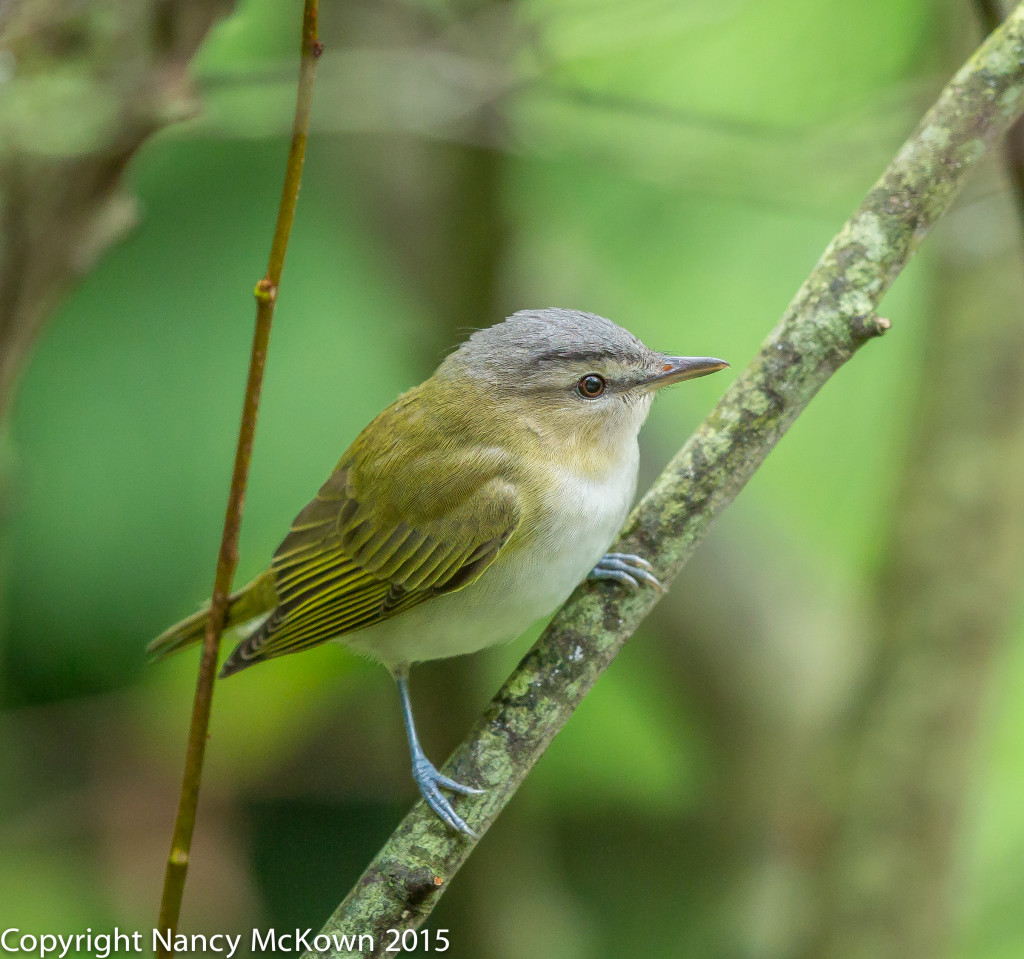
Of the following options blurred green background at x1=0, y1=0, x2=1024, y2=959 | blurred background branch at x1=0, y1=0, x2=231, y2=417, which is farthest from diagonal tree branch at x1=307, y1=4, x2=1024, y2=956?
blurred background branch at x1=0, y1=0, x2=231, y2=417

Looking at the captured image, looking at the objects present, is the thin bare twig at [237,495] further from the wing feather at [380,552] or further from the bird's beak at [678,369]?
the bird's beak at [678,369]

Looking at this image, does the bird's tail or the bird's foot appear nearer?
the bird's foot

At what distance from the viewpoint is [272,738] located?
436 centimetres

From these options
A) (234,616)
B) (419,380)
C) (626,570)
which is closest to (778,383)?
(626,570)

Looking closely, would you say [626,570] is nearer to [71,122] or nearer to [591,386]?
[591,386]

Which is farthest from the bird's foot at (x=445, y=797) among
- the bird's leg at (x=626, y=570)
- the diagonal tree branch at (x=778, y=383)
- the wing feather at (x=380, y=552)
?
the wing feather at (x=380, y=552)

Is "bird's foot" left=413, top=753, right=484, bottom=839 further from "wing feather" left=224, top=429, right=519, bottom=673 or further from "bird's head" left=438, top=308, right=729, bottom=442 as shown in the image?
"bird's head" left=438, top=308, right=729, bottom=442

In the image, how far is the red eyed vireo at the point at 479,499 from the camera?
2.71m

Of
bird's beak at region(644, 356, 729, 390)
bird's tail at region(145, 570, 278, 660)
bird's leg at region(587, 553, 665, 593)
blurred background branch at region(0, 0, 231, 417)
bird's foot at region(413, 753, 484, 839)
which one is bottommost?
bird's foot at region(413, 753, 484, 839)

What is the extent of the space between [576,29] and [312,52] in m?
2.47

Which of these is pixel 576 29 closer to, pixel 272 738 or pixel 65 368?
pixel 65 368

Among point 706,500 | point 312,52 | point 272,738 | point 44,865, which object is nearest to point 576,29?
point 706,500

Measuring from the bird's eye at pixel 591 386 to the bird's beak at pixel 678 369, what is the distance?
0.12 m

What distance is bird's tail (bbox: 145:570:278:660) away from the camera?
3.01 metres
